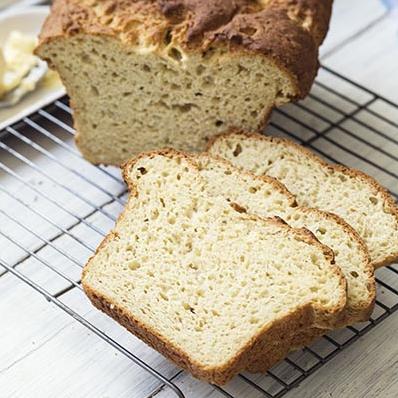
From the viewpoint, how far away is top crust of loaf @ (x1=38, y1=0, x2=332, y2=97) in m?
2.88

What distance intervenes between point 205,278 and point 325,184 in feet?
1.81

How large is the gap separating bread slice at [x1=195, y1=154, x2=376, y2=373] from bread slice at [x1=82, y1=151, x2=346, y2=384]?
0.23ft

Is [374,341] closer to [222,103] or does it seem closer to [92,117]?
[222,103]

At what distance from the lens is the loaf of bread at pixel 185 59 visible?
9.52ft

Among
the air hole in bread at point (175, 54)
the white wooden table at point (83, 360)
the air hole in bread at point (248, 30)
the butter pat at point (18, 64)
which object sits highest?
the air hole in bread at point (248, 30)

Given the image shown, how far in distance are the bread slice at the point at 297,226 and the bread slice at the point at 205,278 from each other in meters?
0.07

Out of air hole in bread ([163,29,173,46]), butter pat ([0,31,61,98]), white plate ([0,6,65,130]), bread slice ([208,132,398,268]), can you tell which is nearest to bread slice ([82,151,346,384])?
bread slice ([208,132,398,268])

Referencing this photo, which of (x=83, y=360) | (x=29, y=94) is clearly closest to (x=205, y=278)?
(x=83, y=360)

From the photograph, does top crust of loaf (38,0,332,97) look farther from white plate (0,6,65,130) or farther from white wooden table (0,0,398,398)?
white wooden table (0,0,398,398)

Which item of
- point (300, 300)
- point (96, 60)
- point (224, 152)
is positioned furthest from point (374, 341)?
point (96, 60)

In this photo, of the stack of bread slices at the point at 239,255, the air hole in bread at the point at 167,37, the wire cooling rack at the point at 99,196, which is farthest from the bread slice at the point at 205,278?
the air hole in bread at the point at 167,37

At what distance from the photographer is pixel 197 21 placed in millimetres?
2918

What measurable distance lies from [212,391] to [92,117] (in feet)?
3.65

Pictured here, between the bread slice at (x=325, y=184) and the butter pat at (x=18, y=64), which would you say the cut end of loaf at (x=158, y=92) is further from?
the butter pat at (x=18, y=64)
